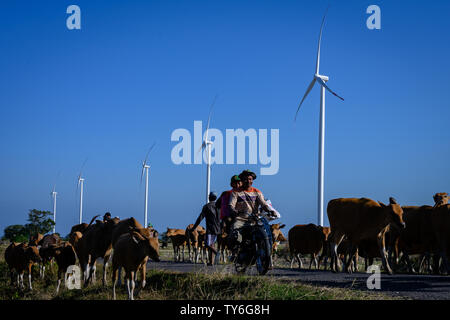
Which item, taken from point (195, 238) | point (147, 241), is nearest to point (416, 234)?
point (147, 241)

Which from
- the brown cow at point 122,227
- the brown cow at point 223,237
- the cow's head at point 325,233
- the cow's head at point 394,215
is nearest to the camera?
the brown cow at point 223,237

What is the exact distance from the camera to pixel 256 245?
11812mm

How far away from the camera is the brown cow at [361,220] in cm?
1570

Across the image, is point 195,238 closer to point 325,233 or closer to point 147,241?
point 325,233

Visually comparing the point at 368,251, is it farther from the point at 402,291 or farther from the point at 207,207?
the point at 402,291

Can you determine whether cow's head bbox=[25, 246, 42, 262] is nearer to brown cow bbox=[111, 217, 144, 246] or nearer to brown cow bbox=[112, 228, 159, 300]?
brown cow bbox=[111, 217, 144, 246]

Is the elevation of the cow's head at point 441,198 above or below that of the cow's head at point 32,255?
above

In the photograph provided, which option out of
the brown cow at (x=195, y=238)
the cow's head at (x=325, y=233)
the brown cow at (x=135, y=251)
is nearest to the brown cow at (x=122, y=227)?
the brown cow at (x=135, y=251)

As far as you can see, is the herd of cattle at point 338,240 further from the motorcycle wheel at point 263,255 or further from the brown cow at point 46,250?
the motorcycle wheel at point 263,255

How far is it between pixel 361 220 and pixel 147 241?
26.7 feet

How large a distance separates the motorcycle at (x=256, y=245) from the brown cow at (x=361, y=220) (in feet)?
17.4

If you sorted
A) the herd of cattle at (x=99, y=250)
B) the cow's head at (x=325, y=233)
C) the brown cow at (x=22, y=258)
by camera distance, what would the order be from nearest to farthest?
the herd of cattle at (x=99, y=250) → the brown cow at (x=22, y=258) → the cow's head at (x=325, y=233)

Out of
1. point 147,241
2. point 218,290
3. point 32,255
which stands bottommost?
point 32,255
